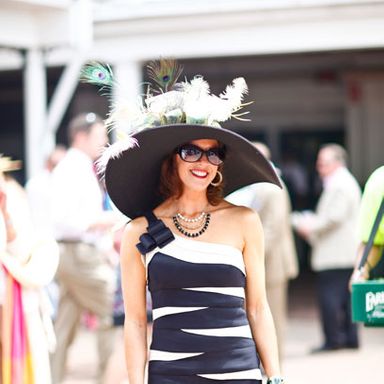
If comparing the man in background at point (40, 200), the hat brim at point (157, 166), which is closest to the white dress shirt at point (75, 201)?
the man in background at point (40, 200)

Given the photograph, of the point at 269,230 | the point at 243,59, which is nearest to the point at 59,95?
the point at 269,230

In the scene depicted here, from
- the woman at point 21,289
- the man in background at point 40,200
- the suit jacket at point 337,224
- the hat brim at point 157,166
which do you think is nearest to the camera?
the hat brim at point 157,166

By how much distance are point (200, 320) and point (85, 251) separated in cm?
329

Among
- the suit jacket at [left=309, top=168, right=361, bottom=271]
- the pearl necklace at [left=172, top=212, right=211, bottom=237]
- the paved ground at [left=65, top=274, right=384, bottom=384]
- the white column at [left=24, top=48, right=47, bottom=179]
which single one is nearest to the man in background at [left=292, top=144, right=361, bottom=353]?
the suit jacket at [left=309, top=168, right=361, bottom=271]

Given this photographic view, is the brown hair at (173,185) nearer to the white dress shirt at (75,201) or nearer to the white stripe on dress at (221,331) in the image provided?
the white stripe on dress at (221,331)

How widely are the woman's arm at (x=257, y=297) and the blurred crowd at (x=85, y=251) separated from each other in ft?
1.92

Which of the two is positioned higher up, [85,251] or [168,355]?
[85,251]

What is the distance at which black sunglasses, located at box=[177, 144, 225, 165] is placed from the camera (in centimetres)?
369

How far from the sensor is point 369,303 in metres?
4.50

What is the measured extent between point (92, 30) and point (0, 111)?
596 centimetres

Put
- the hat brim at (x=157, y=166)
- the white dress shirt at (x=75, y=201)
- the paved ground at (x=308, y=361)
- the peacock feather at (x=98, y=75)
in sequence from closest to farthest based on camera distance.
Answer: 1. the hat brim at (x=157, y=166)
2. the peacock feather at (x=98, y=75)
3. the white dress shirt at (x=75, y=201)
4. the paved ground at (x=308, y=361)

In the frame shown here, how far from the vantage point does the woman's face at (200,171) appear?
3.71 m

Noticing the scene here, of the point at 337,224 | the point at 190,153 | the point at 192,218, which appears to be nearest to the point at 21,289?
the point at 192,218

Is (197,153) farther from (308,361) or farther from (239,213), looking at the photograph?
(308,361)
